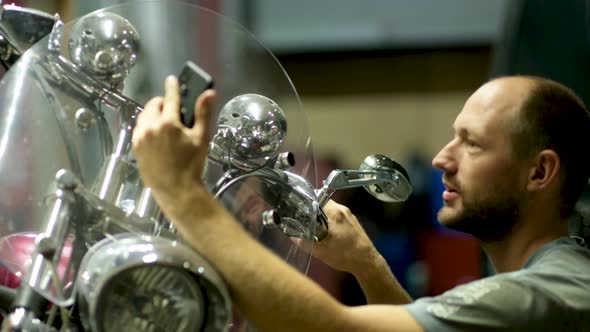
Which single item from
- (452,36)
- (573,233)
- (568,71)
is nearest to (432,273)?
(568,71)

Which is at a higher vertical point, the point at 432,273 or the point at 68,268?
the point at 68,268

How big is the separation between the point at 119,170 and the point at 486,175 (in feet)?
2.04

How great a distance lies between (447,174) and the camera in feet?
5.50

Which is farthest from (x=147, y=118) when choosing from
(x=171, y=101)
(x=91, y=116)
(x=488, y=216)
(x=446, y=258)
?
(x=446, y=258)

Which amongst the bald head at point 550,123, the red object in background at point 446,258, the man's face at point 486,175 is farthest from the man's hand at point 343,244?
the red object in background at point 446,258

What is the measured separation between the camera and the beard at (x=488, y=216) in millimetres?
1629

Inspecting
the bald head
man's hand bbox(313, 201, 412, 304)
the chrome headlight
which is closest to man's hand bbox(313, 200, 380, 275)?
man's hand bbox(313, 201, 412, 304)

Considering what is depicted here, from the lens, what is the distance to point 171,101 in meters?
1.19

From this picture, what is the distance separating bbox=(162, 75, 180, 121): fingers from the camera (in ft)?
3.84

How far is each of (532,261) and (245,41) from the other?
0.55m

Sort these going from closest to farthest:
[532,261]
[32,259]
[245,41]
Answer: [32,259], [245,41], [532,261]

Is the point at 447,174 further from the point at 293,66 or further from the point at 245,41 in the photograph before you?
the point at 293,66

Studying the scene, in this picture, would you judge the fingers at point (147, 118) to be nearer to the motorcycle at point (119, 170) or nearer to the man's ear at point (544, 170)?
the motorcycle at point (119, 170)

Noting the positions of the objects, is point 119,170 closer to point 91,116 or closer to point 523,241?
point 91,116
